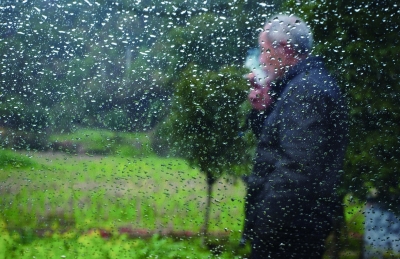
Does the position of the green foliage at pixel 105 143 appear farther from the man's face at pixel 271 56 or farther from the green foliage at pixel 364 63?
the green foliage at pixel 364 63

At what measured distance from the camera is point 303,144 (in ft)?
7.06

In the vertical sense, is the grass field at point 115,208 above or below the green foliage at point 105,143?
below

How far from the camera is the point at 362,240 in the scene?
7.34ft

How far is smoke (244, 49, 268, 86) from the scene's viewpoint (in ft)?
7.01

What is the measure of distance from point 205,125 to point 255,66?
1.01 ft

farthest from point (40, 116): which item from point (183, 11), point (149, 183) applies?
point (183, 11)

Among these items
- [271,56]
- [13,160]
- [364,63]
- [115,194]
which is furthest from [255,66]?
[13,160]

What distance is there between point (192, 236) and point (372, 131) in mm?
836

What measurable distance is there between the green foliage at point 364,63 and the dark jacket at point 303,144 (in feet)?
0.16

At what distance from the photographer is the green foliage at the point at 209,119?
2.18 meters

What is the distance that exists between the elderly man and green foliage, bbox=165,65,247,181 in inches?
2.9

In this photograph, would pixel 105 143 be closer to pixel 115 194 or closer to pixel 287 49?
pixel 115 194

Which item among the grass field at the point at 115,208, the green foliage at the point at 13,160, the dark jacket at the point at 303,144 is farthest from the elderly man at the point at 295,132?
the green foliage at the point at 13,160

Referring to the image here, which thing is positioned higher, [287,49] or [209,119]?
[287,49]
